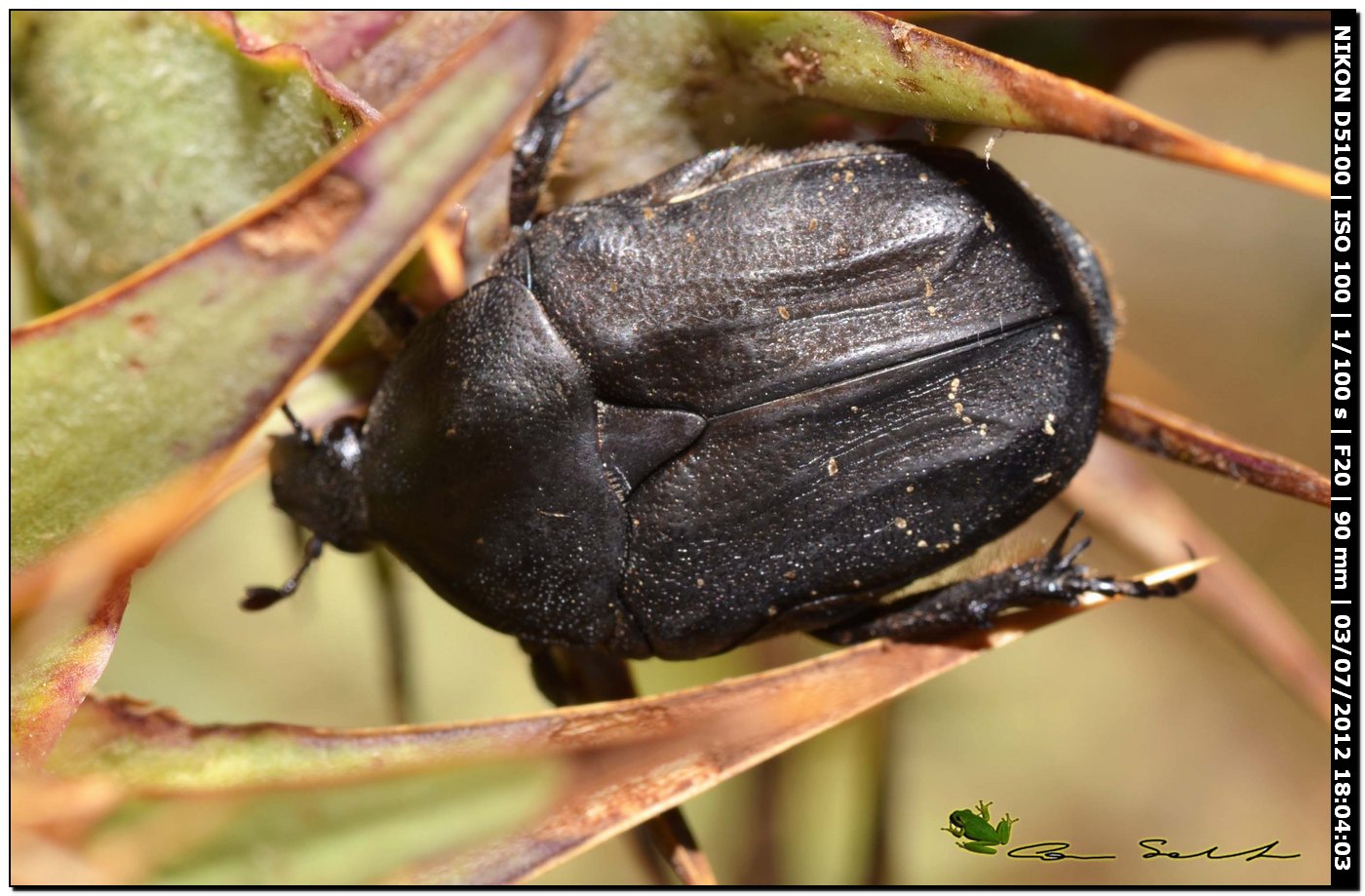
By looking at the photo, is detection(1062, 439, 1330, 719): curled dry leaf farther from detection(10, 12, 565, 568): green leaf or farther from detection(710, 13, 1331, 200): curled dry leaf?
detection(10, 12, 565, 568): green leaf

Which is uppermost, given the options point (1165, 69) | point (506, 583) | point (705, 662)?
point (1165, 69)

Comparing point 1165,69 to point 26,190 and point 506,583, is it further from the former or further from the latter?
point 26,190

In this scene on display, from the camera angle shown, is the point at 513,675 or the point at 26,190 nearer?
the point at 26,190

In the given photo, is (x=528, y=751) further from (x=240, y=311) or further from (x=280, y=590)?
(x=280, y=590)

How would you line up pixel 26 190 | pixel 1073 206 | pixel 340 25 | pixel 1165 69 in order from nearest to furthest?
pixel 340 25, pixel 26 190, pixel 1165 69, pixel 1073 206

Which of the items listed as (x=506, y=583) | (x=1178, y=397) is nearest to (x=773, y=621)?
(x=506, y=583)

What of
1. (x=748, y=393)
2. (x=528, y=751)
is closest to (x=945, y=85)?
(x=748, y=393)

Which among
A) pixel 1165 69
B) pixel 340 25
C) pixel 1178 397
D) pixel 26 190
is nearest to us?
pixel 340 25
